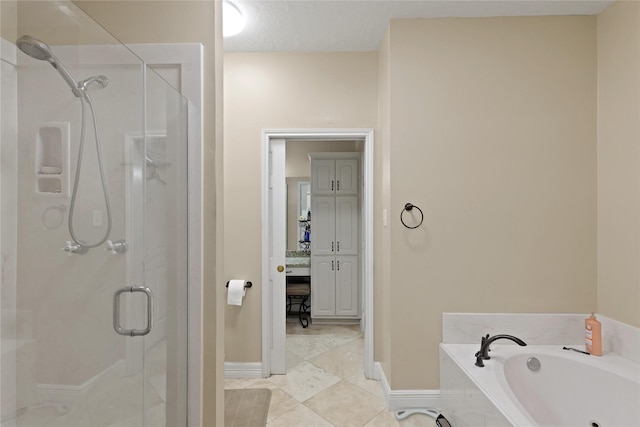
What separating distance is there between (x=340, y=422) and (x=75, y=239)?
1.87 meters

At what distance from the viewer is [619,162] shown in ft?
6.33

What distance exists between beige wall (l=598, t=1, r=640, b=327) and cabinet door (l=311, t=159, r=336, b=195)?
2429 millimetres

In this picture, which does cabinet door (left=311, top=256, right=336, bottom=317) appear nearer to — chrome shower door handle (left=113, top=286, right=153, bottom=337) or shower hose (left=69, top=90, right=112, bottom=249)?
chrome shower door handle (left=113, top=286, right=153, bottom=337)

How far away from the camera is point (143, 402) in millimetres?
1198

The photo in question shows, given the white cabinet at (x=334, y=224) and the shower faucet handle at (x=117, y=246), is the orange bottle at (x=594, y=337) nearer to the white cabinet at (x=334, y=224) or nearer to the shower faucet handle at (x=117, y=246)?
the white cabinet at (x=334, y=224)

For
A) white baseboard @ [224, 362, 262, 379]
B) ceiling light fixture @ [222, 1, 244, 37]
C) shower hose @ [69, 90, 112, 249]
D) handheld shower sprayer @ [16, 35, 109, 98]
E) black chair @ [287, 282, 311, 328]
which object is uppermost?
ceiling light fixture @ [222, 1, 244, 37]

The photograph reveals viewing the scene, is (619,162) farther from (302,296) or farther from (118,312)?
(302,296)

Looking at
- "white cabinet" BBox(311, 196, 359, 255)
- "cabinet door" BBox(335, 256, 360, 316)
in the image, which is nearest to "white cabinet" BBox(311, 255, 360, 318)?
"cabinet door" BBox(335, 256, 360, 316)

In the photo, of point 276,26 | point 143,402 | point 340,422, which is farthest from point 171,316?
point 276,26

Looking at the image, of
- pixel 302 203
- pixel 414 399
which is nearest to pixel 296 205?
pixel 302 203

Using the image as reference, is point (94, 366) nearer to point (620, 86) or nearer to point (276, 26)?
point (276, 26)

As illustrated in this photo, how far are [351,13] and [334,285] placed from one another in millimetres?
2780

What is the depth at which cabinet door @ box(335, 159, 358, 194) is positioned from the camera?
3863mm

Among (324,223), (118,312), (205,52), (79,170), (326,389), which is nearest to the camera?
(79,170)
